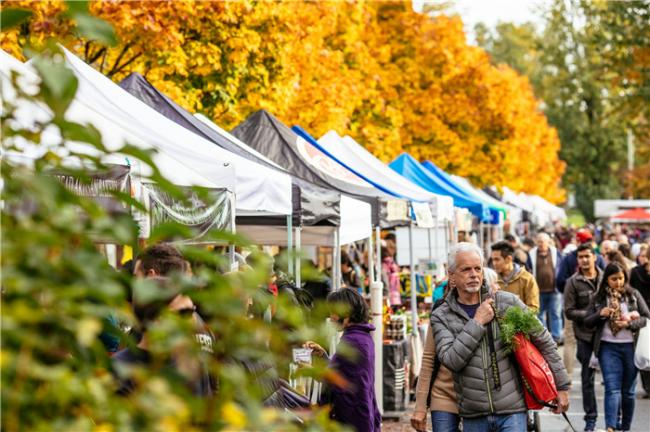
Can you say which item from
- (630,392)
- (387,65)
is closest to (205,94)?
(630,392)

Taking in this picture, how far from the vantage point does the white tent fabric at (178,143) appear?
8297 mm

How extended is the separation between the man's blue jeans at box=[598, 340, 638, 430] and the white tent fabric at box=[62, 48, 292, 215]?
3459 millimetres

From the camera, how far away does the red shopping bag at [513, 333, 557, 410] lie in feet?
22.0

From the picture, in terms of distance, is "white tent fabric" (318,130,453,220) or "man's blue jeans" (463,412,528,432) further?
"white tent fabric" (318,130,453,220)

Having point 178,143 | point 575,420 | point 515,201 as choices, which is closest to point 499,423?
point 178,143

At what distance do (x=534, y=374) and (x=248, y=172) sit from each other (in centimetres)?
305

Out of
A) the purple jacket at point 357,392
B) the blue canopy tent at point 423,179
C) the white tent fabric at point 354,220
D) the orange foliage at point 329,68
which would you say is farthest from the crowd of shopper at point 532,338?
the orange foliage at point 329,68

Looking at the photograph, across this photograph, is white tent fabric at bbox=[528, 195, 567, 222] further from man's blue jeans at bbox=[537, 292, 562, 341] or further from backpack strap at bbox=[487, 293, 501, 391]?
backpack strap at bbox=[487, 293, 501, 391]

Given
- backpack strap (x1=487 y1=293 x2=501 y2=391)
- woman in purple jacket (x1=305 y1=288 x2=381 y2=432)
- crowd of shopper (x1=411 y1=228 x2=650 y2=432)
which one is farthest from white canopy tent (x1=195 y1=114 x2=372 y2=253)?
backpack strap (x1=487 y1=293 x2=501 y2=391)

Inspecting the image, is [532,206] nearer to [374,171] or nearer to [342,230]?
[374,171]

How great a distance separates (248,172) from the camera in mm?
9039

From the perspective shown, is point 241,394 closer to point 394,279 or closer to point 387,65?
point 394,279

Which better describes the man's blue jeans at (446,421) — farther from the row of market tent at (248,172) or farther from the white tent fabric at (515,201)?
the white tent fabric at (515,201)

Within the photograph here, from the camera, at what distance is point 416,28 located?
38.7m
